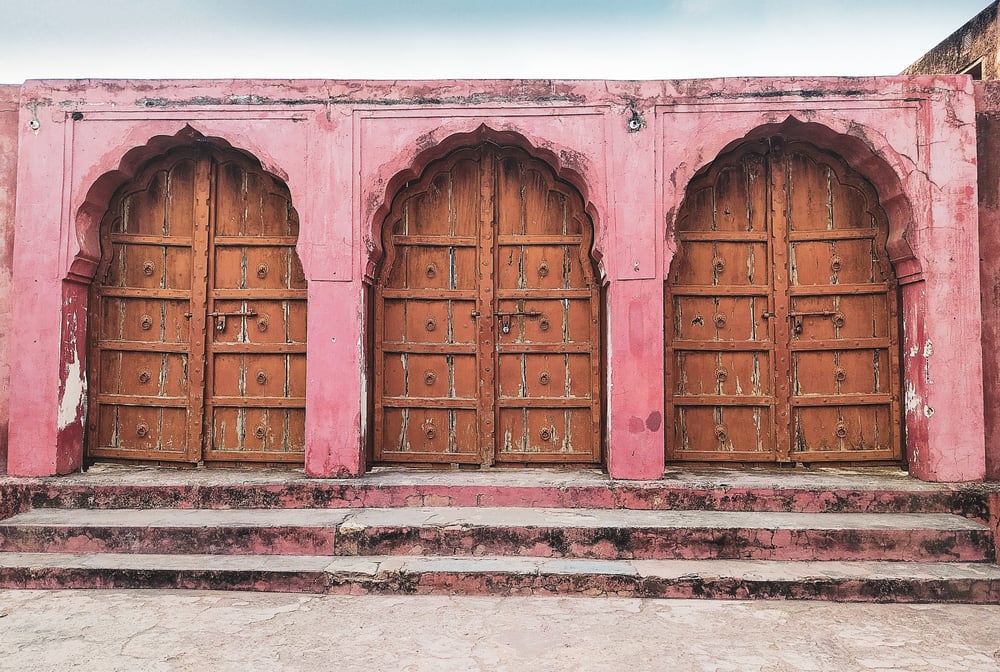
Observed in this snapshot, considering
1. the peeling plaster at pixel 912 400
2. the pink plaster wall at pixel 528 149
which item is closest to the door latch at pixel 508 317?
the pink plaster wall at pixel 528 149

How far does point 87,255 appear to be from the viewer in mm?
4742

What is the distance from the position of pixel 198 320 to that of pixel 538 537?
3.25m

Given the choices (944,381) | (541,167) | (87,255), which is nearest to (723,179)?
(541,167)

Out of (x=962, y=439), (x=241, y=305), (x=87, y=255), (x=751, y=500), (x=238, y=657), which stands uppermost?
(x=87, y=255)

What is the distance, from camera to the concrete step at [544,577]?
3.48m

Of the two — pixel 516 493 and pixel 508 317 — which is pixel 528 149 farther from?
pixel 516 493

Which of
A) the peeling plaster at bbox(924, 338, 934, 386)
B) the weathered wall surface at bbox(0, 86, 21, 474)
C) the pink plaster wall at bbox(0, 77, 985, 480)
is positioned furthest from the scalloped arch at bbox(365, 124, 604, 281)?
the weathered wall surface at bbox(0, 86, 21, 474)

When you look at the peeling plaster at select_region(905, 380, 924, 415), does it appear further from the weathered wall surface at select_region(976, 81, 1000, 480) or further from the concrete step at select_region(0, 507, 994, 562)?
the concrete step at select_region(0, 507, 994, 562)

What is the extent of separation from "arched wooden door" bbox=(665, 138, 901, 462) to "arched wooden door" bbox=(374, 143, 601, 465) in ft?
2.59

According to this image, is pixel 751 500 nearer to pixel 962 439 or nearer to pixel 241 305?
pixel 962 439

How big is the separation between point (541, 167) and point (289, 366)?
8.59 ft

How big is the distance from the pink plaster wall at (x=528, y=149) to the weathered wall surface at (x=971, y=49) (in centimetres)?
Result: 246

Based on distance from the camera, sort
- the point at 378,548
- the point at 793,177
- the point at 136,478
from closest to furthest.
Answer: the point at 378,548
the point at 136,478
the point at 793,177

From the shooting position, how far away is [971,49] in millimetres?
6422
